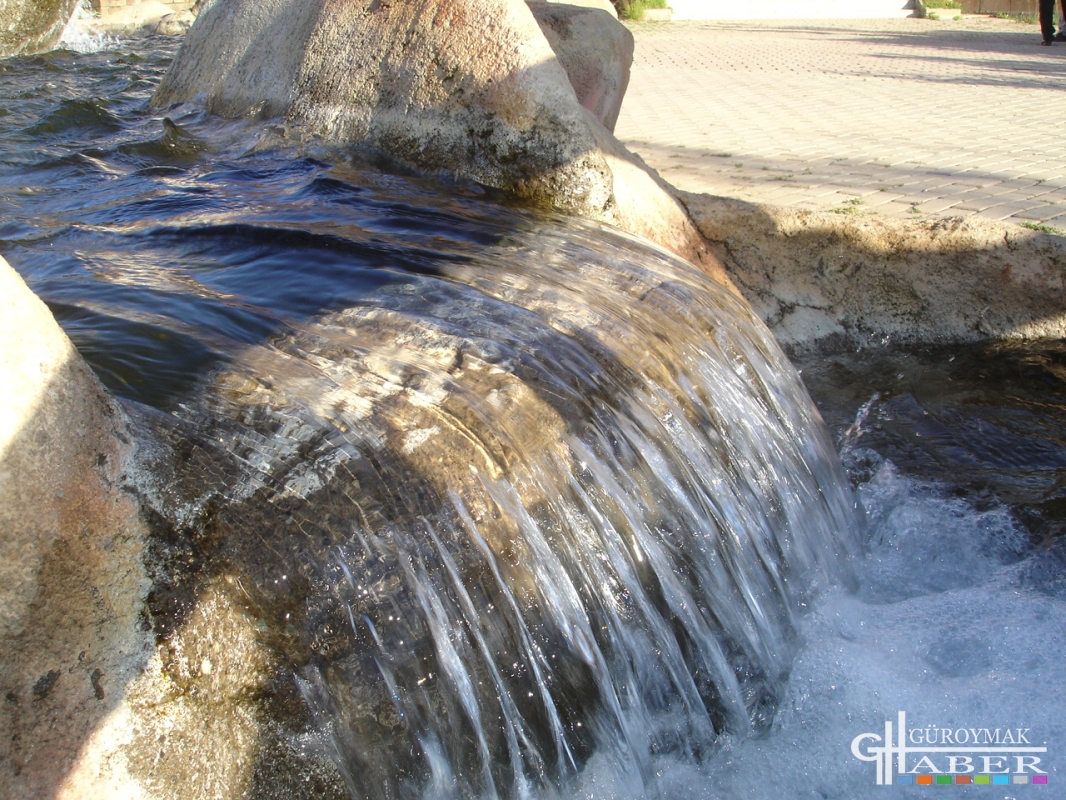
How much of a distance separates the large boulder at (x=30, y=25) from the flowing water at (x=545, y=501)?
346 inches

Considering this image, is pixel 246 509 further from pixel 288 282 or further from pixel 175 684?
pixel 288 282

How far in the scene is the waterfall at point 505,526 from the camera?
1.82m

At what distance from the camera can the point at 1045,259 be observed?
13.4ft

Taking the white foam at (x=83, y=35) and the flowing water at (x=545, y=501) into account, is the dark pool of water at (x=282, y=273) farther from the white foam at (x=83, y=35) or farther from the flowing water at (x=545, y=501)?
the white foam at (x=83, y=35)

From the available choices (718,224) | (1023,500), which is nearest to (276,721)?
(1023,500)

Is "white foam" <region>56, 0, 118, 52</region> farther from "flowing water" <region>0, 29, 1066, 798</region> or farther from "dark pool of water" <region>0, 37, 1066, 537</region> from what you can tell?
"flowing water" <region>0, 29, 1066, 798</region>

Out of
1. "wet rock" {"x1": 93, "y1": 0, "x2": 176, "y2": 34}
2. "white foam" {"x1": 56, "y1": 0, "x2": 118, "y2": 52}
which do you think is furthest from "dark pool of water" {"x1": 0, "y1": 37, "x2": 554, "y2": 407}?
"wet rock" {"x1": 93, "y1": 0, "x2": 176, "y2": 34}

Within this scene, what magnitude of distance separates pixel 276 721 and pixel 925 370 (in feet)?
11.4

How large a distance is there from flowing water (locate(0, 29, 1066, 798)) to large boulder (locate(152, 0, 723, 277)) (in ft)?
1.28

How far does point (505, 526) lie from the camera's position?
204cm
